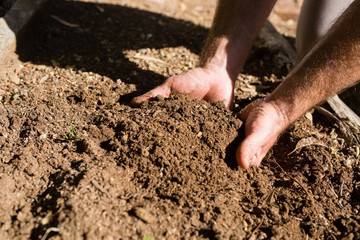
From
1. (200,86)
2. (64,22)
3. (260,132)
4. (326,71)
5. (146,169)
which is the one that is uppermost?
(326,71)

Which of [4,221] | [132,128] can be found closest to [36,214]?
[4,221]

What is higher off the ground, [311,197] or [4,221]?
[311,197]

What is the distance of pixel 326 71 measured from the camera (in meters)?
2.14

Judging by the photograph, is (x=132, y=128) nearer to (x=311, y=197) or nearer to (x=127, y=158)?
(x=127, y=158)

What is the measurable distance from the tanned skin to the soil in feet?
0.36

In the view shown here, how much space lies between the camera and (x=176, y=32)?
147 inches

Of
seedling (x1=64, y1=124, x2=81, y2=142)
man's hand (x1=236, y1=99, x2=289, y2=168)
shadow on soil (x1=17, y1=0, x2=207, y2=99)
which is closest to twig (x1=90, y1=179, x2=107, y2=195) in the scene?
seedling (x1=64, y1=124, x2=81, y2=142)

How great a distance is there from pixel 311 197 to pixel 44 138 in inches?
51.6

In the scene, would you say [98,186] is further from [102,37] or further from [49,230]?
[102,37]

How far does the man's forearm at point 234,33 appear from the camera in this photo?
9.00 ft

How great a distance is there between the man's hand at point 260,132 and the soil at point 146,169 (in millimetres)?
71

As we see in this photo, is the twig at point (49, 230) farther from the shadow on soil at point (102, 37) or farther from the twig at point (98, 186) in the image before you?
the shadow on soil at point (102, 37)

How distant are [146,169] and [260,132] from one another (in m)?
0.57

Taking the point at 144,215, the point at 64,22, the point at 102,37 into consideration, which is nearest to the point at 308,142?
the point at 144,215
